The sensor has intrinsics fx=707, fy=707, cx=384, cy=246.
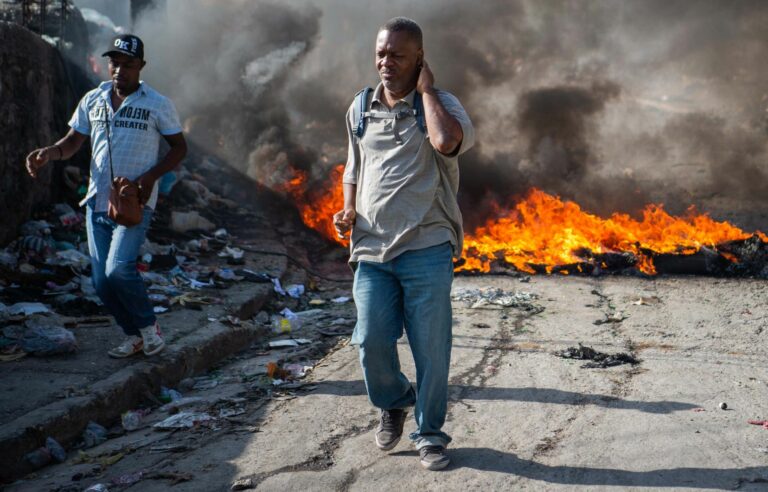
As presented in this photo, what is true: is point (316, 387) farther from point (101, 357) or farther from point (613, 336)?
point (613, 336)

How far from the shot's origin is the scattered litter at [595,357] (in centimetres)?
491

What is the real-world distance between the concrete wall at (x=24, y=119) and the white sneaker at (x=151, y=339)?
328 cm

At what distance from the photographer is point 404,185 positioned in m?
3.14

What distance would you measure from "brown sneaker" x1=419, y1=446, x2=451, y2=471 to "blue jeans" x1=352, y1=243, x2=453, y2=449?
29mm

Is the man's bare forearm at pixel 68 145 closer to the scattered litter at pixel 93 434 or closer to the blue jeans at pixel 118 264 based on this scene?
the blue jeans at pixel 118 264

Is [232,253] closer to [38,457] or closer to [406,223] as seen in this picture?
[38,457]

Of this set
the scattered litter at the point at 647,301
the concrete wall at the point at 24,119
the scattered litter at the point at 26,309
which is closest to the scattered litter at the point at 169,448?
the scattered litter at the point at 26,309

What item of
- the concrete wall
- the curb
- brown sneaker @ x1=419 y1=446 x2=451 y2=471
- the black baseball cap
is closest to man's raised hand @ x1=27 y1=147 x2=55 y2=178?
the black baseball cap

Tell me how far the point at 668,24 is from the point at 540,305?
13.3m

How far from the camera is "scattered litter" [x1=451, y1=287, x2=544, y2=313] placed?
23.1ft

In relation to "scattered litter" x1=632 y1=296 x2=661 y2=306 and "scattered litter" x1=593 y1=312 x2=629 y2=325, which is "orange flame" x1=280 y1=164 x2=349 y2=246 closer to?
"scattered litter" x1=632 y1=296 x2=661 y2=306

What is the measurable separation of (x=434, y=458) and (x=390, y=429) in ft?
1.07

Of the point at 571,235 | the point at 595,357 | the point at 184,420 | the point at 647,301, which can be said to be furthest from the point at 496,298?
the point at 184,420

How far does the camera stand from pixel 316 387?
15.1 feet
